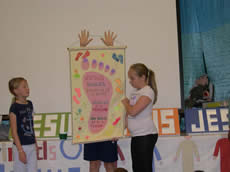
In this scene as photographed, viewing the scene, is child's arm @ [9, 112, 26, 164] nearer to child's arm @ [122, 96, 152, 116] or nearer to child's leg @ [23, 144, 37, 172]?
child's leg @ [23, 144, 37, 172]

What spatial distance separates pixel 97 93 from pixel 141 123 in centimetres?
63

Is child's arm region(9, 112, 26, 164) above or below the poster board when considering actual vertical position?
below

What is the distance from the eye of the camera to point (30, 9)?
12.3 ft

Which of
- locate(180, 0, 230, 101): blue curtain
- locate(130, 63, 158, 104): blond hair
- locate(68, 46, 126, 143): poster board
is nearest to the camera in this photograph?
locate(130, 63, 158, 104): blond hair

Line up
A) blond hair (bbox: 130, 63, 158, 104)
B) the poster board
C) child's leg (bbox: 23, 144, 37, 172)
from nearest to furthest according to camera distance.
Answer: blond hair (bbox: 130, 63, 158, 104), child's leg (bbox: 23, 144, 37, 172), the poster board

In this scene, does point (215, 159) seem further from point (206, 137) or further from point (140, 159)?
point (140, 159)

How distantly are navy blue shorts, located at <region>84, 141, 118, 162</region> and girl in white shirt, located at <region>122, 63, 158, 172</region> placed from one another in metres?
0.45

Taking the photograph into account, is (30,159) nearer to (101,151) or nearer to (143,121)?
(101,151)

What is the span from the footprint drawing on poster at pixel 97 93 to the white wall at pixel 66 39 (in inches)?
37.7

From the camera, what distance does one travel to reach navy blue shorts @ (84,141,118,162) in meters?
2.72

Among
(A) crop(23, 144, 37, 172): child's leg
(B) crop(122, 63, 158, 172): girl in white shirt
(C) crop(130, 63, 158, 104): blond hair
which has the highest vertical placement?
(C) crop(130, 63, 158, 104): blond hair

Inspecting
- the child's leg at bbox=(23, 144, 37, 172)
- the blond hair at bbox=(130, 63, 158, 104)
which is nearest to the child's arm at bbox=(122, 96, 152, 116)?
the blond hair at bbox=(130, 63, 158, 104)

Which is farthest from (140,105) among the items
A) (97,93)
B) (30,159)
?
(30,159)

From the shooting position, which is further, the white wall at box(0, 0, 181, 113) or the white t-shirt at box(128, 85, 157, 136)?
the white wall at box(0, 0, 181, 113)
